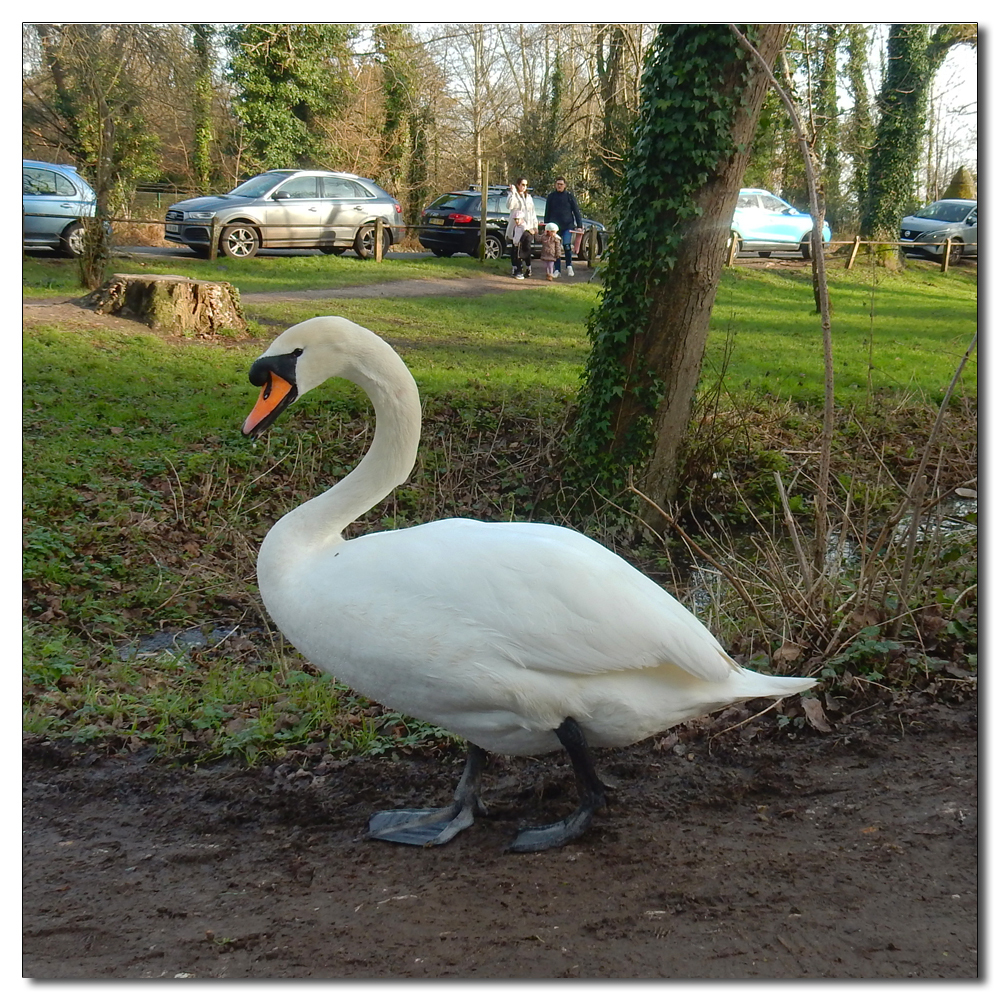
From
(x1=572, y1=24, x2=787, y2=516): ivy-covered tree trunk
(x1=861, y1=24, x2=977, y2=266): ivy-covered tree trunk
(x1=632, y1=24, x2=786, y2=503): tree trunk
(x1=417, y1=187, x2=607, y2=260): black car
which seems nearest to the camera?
(x1=861, y1=24, x2=977, y2=266): ivy-covered tree trunk

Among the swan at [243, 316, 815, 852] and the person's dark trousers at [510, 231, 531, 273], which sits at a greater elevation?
the person's dark trousers at [510, 231, 531, 273]

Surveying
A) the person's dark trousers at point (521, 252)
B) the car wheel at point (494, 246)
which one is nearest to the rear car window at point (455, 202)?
the car wheel at point (494, 246)

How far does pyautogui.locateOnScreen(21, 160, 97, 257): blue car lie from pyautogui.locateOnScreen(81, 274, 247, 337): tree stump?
50 cm

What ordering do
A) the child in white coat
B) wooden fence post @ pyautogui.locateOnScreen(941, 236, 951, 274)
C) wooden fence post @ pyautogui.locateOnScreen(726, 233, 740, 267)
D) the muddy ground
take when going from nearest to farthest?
the muddy ground → wooden fence post @ pyautogui.locateOnScreen(941, 236, 951, 274) → the child in white coat → wooden fence post @ pyautogui.locateOnScreen(726, 233, 740, 267)

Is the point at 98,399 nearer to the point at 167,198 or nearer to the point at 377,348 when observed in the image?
the point at 167,198

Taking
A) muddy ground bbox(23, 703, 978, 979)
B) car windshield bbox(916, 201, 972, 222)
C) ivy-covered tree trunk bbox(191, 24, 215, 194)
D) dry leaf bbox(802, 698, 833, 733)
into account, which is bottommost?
muddy ground bbox(23, 703, 978, 979)

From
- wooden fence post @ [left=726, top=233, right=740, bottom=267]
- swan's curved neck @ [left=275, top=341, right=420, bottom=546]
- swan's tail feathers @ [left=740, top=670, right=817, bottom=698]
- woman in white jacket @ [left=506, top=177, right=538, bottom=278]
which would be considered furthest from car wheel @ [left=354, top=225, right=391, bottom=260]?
swan's tail feathers @ [left=740, top=670, right=817, bottom=698]

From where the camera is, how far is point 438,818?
255cm

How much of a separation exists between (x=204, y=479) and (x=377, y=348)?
230cm

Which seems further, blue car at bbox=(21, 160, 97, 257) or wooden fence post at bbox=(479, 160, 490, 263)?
wooden fence post at bbox=(479, 160, 490, 263)

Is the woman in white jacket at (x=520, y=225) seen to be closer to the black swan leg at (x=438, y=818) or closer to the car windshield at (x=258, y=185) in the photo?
the car windshield at (x=258, y=185)

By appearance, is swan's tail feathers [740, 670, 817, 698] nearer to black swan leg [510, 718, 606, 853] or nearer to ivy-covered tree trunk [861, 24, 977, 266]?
black swan leg [510, 718, 606, 853]

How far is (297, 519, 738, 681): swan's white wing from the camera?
2164 mm

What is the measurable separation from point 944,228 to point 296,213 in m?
2.11
